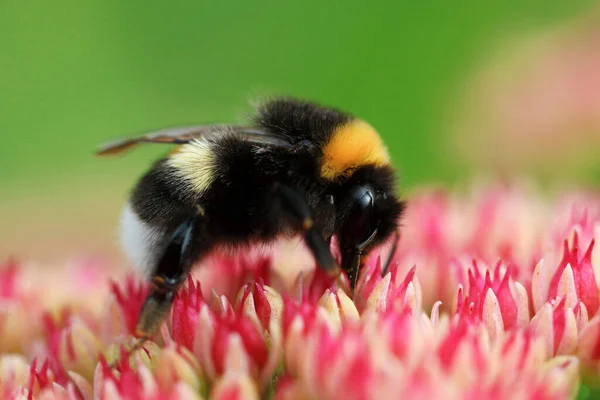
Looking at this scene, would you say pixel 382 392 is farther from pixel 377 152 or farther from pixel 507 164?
pixel 507 164

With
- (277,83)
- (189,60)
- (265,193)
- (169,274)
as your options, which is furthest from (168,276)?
(189,60)

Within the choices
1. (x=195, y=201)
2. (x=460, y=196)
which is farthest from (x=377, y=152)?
(x=460, y=196)

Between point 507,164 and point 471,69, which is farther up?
point 471,69

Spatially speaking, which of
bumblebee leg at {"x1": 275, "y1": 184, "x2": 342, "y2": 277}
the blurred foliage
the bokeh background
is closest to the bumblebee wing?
bumblebee leg at {"x1": 275, "y1": 184, "x2": 342, "y2": 277}

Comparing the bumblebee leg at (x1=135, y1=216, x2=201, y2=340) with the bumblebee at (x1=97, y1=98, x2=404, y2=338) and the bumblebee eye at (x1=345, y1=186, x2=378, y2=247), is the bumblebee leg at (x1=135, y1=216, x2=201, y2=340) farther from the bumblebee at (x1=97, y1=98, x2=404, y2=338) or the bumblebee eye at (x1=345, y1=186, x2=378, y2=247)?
the bumblebee eye at (x1=345, y1=186, x2=378, y2=247)

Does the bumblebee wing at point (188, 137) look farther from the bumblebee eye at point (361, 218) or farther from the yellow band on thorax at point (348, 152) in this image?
the bumblebee eye at point (361, 218)
